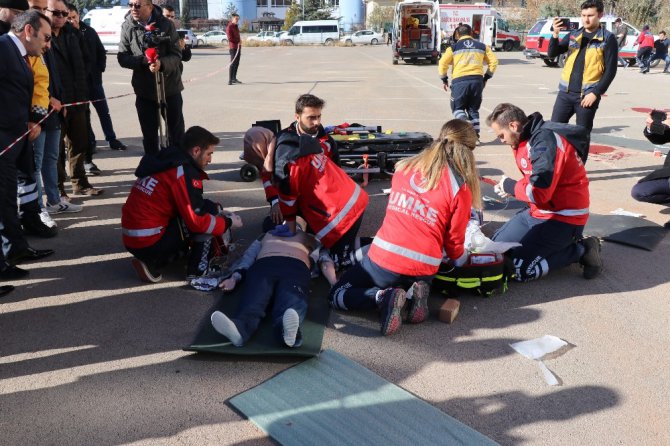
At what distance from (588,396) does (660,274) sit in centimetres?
199

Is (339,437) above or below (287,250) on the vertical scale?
below

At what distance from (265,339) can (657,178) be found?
14.6ft

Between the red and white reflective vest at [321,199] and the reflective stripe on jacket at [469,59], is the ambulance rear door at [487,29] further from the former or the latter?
the red and white reflective vest at [321,199]

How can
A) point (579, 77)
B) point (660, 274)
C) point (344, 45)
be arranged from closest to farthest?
1. point (660, 274)
2. point (579, 77)
3. point (344, 45)

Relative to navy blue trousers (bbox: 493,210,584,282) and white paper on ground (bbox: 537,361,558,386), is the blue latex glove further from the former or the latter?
white paper on ground (bbox: 537,361,558,386)

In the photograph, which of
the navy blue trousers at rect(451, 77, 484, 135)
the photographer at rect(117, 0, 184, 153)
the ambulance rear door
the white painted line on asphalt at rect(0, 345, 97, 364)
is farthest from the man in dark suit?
the ambulance rear door

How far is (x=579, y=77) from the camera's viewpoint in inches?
244

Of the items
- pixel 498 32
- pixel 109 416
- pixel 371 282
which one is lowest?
pixel 109 416

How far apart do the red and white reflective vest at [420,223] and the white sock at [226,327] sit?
100 centimetres

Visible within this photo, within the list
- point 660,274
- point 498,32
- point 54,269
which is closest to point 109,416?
point 54,269

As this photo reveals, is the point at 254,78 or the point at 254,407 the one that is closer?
the point at 254,407

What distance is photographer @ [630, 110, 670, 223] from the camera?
208 inches

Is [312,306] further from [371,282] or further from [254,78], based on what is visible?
[254,78]

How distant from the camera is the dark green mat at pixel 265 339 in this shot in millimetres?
3186
